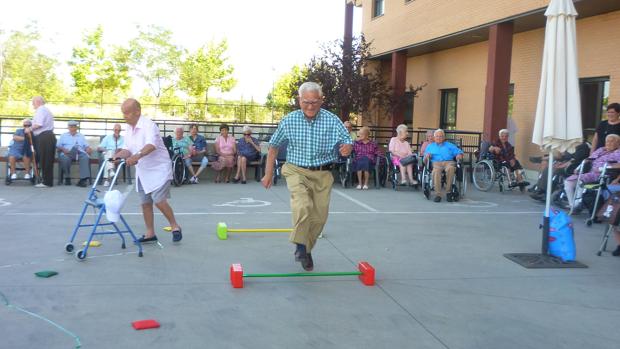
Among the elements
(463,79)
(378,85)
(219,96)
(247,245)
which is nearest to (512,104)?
(463,79)

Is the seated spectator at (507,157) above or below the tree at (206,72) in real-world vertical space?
below

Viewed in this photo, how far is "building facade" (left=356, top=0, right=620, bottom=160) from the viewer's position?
43.3ft

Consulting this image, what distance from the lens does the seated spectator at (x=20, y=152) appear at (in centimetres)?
1194

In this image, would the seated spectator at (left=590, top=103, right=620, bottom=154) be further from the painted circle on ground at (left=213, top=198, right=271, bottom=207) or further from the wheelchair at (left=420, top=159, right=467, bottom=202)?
the painted circle on ground at (left=213, top=198, right=271, bottom=207)

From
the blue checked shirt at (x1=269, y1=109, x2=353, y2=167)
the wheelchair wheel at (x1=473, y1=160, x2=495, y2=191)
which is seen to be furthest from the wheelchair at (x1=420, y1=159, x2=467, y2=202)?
the blue checked shirt at (x1=269, y1=109, x2=353, y2=167)

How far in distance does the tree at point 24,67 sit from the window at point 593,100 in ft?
106

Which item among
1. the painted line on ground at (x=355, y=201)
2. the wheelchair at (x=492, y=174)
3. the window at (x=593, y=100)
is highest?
the window at (x=593, y=100)

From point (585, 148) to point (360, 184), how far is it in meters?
4.55

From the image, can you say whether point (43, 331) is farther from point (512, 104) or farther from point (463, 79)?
point (463, 79)

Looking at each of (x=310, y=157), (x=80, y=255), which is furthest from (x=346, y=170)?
(x=80, y=255)

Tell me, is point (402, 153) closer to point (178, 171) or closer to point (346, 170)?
point (346, 170)

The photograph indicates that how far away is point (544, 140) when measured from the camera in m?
6.19

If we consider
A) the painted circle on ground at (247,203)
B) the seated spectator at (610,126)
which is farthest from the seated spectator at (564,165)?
the painted circle on ground at (247,203)

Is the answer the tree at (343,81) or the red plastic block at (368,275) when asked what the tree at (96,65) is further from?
the red plastic block at (368,275)
